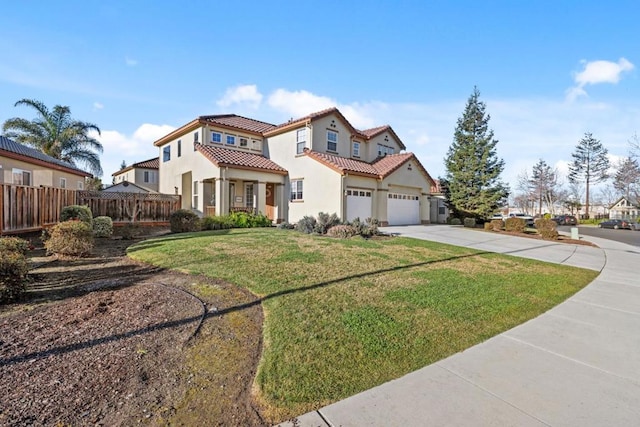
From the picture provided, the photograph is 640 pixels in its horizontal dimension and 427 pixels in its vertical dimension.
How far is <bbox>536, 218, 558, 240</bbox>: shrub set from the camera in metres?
17.0

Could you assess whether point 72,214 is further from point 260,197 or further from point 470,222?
point 470,222

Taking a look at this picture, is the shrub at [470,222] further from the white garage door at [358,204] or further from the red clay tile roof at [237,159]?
the red clay tile roof at [237,159]

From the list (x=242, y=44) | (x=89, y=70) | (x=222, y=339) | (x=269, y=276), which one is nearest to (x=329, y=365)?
(x=222, y=339)

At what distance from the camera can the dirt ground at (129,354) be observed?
2.58m

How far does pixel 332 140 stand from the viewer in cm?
2091

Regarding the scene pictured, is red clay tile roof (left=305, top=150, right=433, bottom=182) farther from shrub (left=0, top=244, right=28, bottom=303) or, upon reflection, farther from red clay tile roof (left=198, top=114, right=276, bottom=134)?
shrub (left=0, top=244, right=28, bottom=303)

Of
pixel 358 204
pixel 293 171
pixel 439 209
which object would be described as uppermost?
pixel 293 171

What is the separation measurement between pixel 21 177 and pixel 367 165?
19157 mm

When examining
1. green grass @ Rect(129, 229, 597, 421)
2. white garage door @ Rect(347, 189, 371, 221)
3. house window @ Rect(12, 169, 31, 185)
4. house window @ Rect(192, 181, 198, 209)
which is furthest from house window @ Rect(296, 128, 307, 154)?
house window @ Rect(12, 169, 31, 185)

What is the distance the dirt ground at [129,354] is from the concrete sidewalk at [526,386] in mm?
1079

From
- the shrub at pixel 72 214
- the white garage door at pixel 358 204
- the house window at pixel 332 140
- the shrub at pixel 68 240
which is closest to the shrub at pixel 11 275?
the shrub at pixel 68 240

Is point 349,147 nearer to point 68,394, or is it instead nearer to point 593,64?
point 593,64

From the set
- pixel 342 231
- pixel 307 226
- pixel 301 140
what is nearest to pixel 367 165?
pixel 301 140

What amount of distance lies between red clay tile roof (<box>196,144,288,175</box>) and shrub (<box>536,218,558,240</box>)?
15.8 meters
